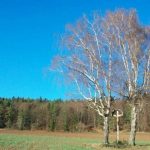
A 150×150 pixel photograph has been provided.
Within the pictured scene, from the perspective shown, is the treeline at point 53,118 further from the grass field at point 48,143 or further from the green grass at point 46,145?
the green grass at point 46,145

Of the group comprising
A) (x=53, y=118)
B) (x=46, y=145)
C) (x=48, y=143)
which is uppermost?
(x=53, y=118)

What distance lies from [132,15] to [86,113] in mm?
106003

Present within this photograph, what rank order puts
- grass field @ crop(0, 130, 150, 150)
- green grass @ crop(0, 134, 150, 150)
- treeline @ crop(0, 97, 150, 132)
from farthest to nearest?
treeline @ crop(0, 97, 150, 132), grass field @ crop(0, 130, 150, 150), green grass @ crop(0, 134, 150, 150)

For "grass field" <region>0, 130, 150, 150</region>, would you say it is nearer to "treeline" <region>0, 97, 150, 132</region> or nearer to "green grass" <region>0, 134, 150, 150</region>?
"green grass" <region>0, 134, 150, 150</region>

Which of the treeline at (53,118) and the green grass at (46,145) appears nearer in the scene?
the green grass at (46,145)

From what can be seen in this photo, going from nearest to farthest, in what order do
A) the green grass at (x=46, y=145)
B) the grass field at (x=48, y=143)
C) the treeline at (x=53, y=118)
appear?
the green grass at (x=46, y=145)
the grass field at (x=48, y=143)
the treeline at (x=53, y=118)

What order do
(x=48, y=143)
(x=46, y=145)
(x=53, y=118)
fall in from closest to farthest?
(x=46, y=145)
(x=48, y=143)
(x=53, y=118)

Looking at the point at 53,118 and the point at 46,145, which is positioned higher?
the point at 53,118

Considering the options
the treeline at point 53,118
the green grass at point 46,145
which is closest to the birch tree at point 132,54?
the green grass at point 46,145

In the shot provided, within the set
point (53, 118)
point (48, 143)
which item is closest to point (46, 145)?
point (48, 143)

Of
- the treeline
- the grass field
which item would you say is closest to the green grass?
the grass field

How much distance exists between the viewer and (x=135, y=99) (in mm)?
31859

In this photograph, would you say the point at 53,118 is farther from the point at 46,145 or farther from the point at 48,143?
the point at 46,145

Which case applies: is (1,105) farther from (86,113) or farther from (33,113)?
(86,113)
